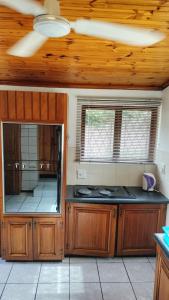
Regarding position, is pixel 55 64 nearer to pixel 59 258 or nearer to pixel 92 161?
pixel 92 161

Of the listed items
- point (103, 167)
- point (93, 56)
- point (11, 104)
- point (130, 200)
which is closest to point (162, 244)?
point (130, 200)

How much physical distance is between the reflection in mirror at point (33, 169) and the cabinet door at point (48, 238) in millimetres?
132

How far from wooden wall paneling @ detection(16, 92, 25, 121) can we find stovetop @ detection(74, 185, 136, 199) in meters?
1.08

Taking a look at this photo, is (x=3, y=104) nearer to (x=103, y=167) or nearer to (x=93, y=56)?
(x=93, y=56)

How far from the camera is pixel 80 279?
2312 millimetres

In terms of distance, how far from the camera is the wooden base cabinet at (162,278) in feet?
4.93

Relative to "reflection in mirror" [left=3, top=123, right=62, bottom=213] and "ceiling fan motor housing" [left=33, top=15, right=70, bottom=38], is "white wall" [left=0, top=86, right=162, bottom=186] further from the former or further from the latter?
"ceiling fan motor housing" [left=33, top=15, right=70, bottom=38]

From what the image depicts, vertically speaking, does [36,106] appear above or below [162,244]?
above

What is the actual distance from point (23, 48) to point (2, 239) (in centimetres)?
203

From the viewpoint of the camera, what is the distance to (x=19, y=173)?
2453 mm

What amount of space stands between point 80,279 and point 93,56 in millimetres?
2258

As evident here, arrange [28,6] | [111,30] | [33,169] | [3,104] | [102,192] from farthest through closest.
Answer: [102,192]
[33,169]
[3,104]
[111,30]
[28,6]

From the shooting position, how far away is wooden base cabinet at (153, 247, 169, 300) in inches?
59.2

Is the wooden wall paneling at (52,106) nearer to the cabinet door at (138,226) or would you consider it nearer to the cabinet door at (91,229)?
the cabinet door at (91,229)
